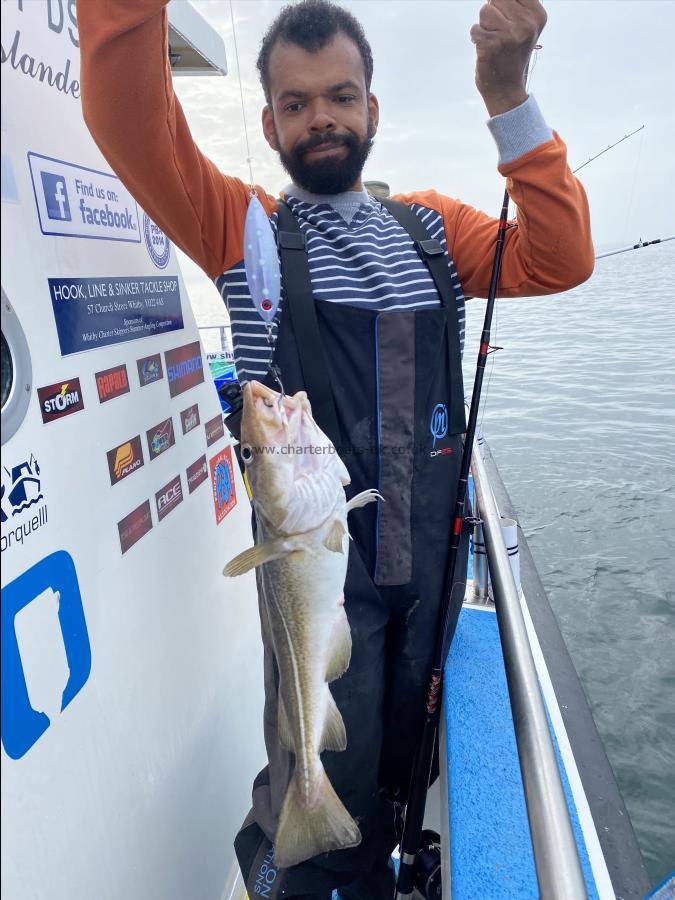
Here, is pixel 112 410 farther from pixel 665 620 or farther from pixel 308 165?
pixel 665 620

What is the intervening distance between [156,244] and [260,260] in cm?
64

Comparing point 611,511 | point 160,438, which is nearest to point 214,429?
point 160,438

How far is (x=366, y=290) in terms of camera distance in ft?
5.27

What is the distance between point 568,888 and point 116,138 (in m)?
1.66

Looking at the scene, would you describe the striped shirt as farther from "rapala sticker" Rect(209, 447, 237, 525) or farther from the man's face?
"rapala sticker" Rect(209, 447, 237, 525)

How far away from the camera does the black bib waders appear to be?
1.57 metres

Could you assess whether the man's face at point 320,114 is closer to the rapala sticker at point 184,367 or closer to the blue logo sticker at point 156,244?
the blue logo sticker at point 156,244

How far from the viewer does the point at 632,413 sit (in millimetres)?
9703

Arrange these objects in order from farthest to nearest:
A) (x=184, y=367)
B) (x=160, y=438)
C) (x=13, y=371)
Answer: (x=184, y=367), (x=160, y=438), (x=13, y=371)

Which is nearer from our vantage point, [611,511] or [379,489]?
[379,489]

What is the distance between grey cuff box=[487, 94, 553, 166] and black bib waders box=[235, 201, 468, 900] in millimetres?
321

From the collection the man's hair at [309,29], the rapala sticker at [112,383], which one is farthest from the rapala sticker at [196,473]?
the man's hair at [309,29]

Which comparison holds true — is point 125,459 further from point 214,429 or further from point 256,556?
point 214,429

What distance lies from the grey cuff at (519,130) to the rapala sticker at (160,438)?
125 cm
